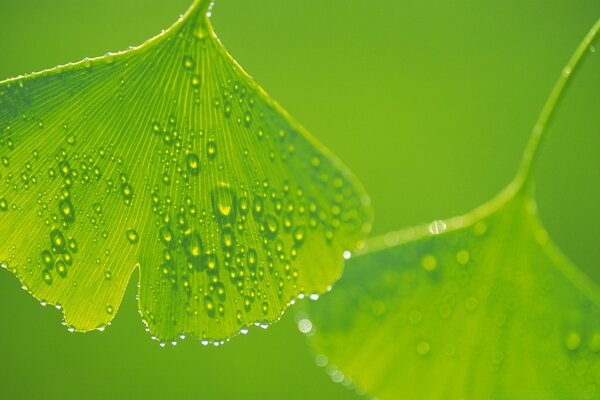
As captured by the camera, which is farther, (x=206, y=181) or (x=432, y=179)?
(x=432, y=179)

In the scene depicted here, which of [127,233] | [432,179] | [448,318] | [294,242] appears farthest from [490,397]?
[432,179]

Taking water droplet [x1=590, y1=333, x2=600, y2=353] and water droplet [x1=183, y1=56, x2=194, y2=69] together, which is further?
water droplet [x1=590, y1=333, x2=600, y2=353]

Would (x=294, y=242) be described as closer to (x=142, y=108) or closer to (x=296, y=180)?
(x=296, y=180)

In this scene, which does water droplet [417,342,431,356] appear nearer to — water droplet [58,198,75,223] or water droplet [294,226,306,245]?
water droplet [294,226,306,245]

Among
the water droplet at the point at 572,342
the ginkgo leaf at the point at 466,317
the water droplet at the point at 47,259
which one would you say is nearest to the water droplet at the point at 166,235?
the water droplet at the point at 47,259

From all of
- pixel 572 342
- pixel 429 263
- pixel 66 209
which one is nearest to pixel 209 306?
pixel 66 209

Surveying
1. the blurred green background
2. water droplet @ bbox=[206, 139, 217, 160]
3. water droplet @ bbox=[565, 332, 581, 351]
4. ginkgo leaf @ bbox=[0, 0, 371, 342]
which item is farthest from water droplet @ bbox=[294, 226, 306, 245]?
the blurred green background
